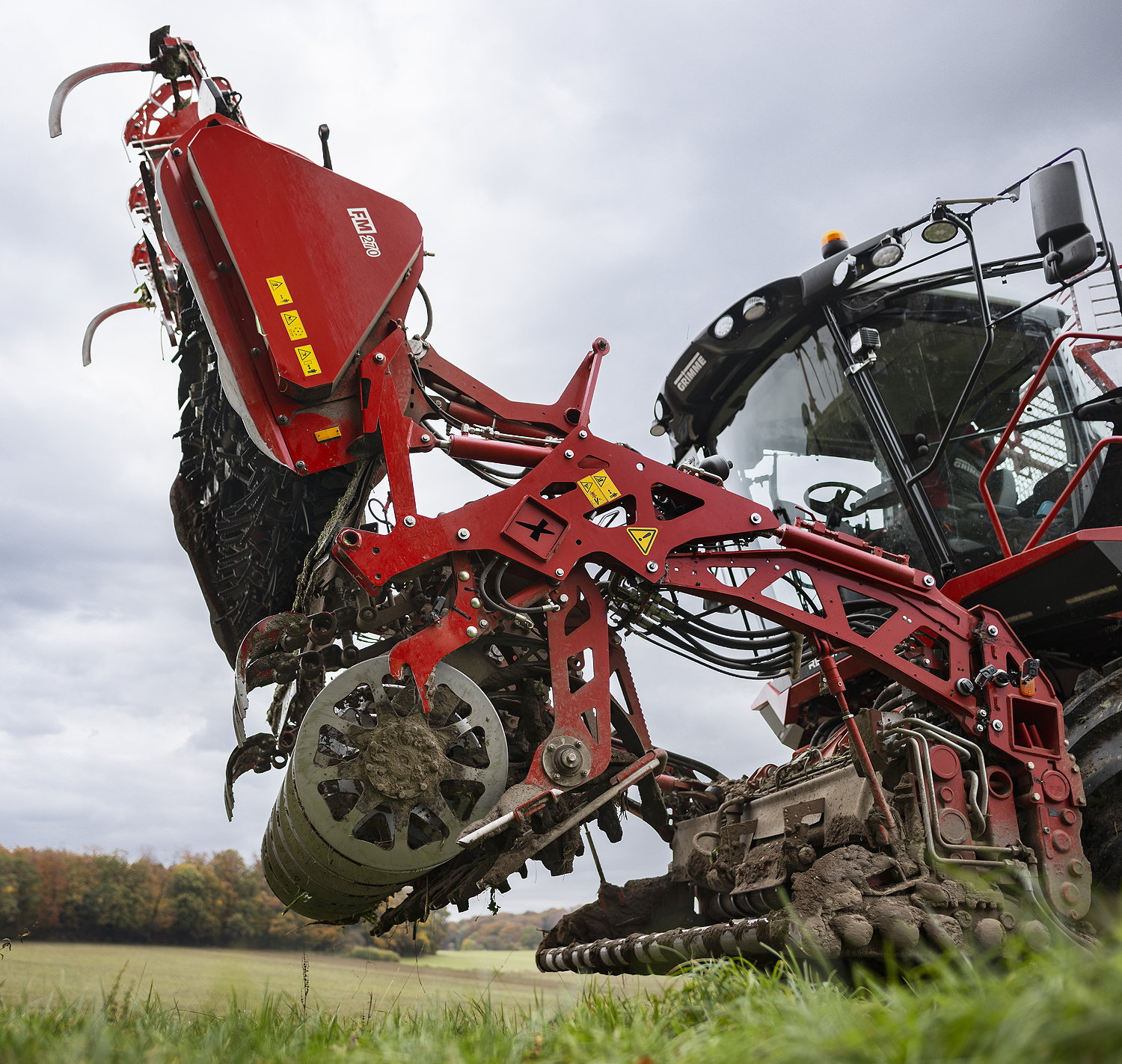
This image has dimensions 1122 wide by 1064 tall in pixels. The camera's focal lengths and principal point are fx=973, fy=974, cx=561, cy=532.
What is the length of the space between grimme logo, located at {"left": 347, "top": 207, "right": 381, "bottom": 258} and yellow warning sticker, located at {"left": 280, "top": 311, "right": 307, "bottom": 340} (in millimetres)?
445

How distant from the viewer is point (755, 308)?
218 inches

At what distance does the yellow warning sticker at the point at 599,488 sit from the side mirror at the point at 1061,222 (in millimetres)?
2337

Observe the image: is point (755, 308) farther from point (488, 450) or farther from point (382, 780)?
point (382, 780)

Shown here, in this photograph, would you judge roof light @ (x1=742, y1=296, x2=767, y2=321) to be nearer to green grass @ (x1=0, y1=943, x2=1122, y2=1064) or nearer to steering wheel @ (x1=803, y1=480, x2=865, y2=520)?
steering wheel @ (x1=803, y1=480, x2=865, y2=520)

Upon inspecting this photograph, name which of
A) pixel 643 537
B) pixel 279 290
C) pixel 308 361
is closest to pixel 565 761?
pixel 643 537

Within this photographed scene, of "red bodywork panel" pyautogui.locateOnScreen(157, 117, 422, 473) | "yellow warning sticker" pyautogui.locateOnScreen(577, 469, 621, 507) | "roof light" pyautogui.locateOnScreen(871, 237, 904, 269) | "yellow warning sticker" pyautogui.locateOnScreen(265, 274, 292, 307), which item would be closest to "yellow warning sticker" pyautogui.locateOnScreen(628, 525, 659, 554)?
"yellow warning sticker" pyautogui.locateOnScreen(577, 469, 621, 507)

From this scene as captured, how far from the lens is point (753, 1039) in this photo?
1.61 meters

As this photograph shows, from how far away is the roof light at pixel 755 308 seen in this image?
553 centimetres

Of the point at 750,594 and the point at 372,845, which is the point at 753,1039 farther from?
the point at 750,594

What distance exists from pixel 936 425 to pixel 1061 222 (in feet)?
4.10

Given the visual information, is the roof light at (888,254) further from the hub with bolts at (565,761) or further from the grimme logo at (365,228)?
the hub with bolts at (565,761)

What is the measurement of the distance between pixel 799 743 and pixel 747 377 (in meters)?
2.24

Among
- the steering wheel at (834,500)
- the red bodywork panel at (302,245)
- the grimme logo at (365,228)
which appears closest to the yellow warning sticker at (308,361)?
the red bodywork panel at (302,245)

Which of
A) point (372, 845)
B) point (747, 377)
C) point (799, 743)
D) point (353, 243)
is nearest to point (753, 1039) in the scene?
point (372, 845)
